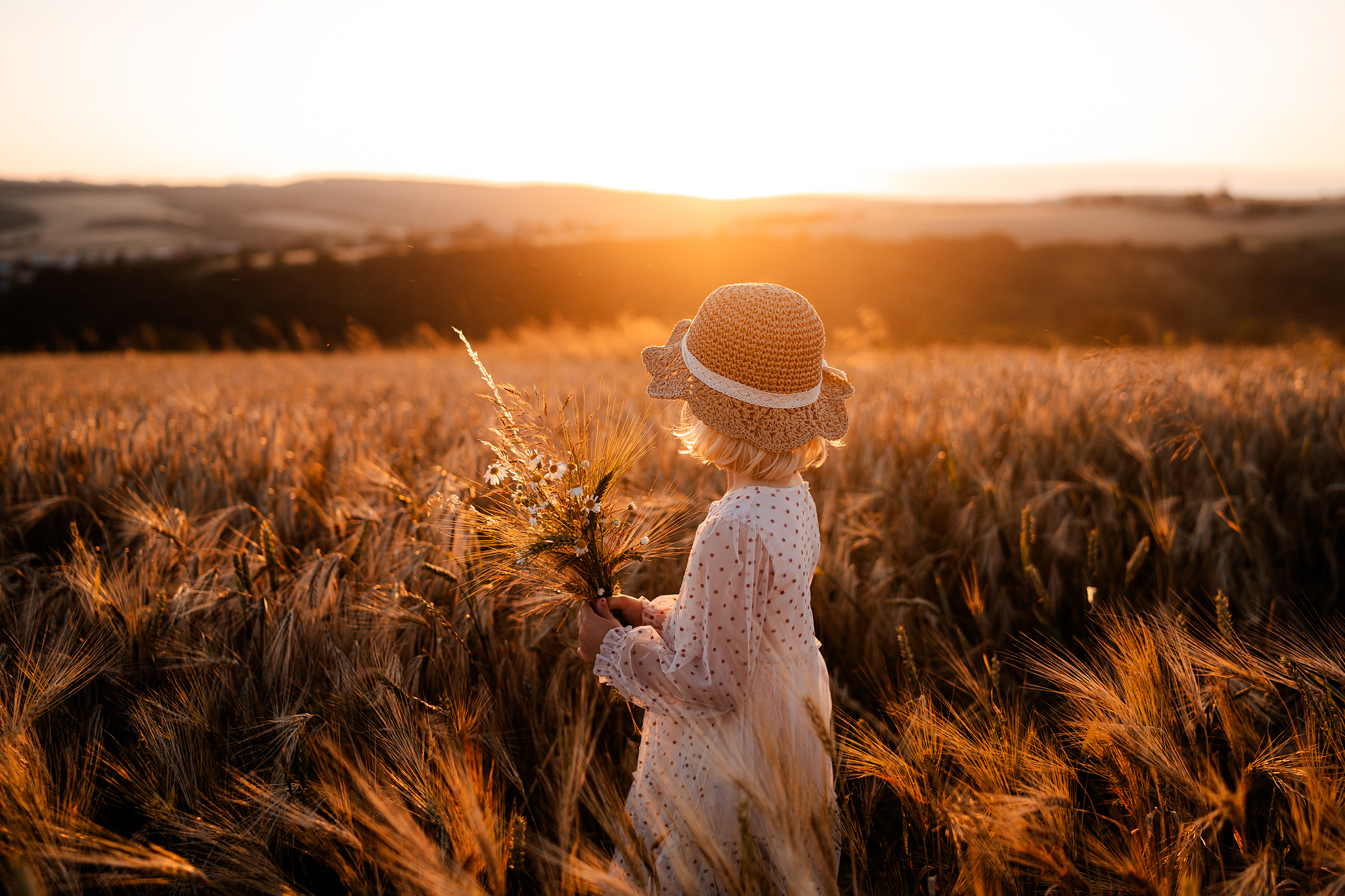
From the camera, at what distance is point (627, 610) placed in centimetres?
145

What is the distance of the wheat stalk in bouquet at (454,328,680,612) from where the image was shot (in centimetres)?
125

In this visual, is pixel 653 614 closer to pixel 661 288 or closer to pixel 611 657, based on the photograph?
pixel 611 657

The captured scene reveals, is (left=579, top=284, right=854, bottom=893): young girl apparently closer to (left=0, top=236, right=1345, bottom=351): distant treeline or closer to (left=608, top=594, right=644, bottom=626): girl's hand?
(left=608, top=594, right=644, bottom=626): girl's hand

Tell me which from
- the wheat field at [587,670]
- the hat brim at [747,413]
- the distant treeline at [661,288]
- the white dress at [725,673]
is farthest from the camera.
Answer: the distant treeline at [661,288]

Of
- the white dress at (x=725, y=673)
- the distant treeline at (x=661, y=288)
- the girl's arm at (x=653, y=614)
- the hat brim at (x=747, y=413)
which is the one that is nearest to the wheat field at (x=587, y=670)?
the white dress at (x=725, y=673)

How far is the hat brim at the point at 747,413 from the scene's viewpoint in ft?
4.26

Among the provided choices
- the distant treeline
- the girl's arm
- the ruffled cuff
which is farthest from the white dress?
the distant treeline

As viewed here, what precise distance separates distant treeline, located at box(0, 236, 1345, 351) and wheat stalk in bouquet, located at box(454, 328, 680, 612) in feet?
85.9

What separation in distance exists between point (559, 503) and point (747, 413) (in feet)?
1.38

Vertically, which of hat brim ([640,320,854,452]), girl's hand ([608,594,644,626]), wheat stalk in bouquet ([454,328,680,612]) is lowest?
girl's hand ([608,594,644,626])

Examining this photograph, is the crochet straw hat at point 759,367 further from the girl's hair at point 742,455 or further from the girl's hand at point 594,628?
the girl's hand at point 594,628

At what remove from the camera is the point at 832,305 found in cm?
3338

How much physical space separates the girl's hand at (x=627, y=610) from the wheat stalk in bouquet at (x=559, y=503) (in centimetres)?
4

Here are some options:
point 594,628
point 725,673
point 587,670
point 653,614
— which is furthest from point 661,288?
point 725,673
